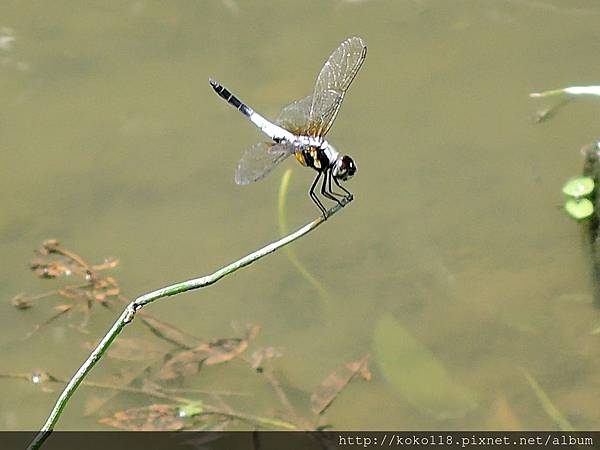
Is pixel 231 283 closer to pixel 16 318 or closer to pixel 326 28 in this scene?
pixel 16 318

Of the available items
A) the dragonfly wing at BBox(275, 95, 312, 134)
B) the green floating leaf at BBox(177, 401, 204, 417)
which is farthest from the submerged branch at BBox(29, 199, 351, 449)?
the green floating leaf at BBox(177, 401, 204, 417)

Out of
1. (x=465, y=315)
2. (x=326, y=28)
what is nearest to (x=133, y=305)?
(x=465, y=315)

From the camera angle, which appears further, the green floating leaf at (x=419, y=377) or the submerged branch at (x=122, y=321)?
the green floating leaf at (x=419, y=377)

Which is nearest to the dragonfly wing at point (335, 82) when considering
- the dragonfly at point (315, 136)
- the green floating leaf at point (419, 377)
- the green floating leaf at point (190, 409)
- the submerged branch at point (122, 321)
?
the dragonfly at point (315, 136)

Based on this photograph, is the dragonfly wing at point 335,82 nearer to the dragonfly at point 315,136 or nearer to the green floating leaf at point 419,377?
the dragonfly at point 315,136

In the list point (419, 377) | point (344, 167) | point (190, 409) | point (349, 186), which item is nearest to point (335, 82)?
point (344, 167)
